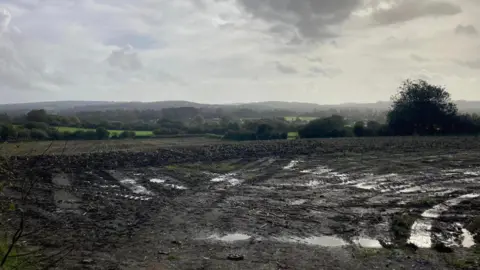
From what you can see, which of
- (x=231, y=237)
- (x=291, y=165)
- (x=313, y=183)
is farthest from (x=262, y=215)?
(x=291, y=165)

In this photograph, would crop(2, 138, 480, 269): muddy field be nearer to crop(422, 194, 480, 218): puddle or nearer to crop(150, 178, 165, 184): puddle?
crop(422, 194, 480, 218): puddle

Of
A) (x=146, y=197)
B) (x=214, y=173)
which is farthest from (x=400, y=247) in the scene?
(x=214, y=173)

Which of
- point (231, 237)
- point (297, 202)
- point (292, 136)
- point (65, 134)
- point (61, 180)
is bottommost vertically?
point (231, 237)

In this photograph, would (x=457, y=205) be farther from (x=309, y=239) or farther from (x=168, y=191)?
(x=168, y=191)

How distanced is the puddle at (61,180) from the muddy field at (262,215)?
0.10 metres

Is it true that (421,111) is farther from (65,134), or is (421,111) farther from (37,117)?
(37,117)

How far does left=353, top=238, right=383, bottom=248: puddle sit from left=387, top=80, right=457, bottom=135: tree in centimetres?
3432

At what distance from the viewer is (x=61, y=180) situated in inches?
845

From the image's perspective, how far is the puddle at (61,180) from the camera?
20.4m

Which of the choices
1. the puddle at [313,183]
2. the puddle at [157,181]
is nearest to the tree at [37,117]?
the puddle at [157,181]

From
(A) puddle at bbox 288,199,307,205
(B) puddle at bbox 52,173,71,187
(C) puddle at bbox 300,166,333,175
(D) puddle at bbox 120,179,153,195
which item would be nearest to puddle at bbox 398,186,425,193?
(A) puddle at bbox 288,199,307,205

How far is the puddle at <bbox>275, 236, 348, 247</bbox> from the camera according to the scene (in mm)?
11305

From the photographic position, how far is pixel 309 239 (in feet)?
38.6

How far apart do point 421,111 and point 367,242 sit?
115 ft
